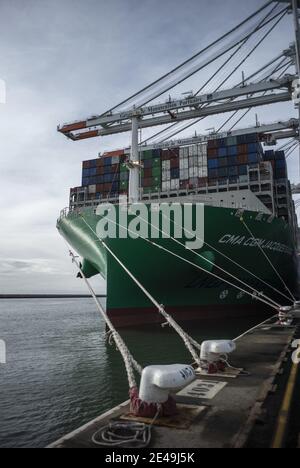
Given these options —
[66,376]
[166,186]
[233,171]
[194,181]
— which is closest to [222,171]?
[233,171]

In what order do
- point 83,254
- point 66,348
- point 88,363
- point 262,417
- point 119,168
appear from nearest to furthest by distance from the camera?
point 262,417
point 88,363
point 66,348
point 83,254
point 119,168

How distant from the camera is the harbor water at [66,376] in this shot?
7.55 metres

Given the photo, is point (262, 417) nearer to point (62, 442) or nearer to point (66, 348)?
point (62, 442)

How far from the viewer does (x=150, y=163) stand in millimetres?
34875

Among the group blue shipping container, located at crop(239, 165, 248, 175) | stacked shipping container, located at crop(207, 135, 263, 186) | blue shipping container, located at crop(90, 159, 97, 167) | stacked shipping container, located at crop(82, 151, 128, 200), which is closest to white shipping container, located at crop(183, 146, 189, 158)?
stacked shipping container, located at crop(207, 135, 263, 186)

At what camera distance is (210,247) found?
18953mm

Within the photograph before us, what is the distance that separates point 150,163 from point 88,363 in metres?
24.8

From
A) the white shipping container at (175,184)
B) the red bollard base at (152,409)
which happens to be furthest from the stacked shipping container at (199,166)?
the red bollard base at (152,409)

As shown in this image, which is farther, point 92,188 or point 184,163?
point 92,188

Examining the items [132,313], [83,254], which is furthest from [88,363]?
[83,254]

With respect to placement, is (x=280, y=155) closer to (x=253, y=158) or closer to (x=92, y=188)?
(x=253, y=158)

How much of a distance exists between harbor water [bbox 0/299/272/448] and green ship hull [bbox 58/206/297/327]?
1114mm

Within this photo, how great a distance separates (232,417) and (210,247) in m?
14.1

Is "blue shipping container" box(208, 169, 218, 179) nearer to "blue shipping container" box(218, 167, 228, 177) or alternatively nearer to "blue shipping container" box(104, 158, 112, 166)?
"blue shipping container" box(218, 167, 228, 177)
